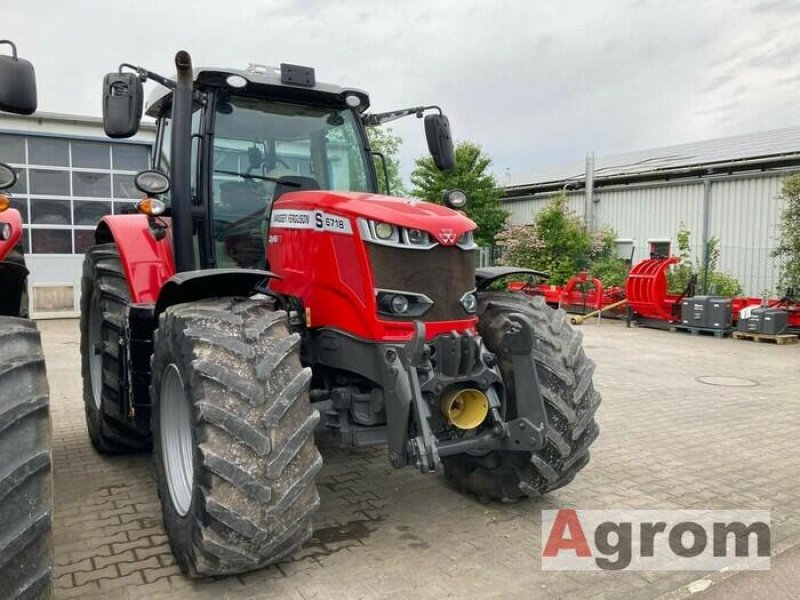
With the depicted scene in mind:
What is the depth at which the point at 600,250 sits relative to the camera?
62.6 ft

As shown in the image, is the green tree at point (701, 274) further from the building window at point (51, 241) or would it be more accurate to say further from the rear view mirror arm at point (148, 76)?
the building window at point (51, 241)

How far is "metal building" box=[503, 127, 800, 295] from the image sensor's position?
50.4ft

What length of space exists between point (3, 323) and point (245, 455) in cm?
109

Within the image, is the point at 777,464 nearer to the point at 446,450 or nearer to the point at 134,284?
the point at 446,450

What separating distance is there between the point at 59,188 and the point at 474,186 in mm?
12552

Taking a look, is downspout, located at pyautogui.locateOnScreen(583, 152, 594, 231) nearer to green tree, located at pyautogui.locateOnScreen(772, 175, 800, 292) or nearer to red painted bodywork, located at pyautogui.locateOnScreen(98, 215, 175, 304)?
green tree, located at pyautogui.locateOnScreen(772, 175, 800, 292)

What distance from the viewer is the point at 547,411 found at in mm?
3732

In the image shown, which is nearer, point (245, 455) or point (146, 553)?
point (245, 455)

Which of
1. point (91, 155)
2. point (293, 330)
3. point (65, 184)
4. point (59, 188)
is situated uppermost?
point (91, 155)

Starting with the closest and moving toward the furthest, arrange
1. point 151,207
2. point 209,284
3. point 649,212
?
point 209,284 < point 151,207 < point 649,212

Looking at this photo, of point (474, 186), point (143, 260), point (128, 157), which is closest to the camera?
point (143, 260)

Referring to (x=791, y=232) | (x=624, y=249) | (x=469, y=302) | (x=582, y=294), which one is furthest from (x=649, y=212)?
(x=469, y=302)

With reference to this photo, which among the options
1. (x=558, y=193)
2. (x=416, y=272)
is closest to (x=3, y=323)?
(x=416, y=272)

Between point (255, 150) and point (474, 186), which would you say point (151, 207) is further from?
point (474, 186)
